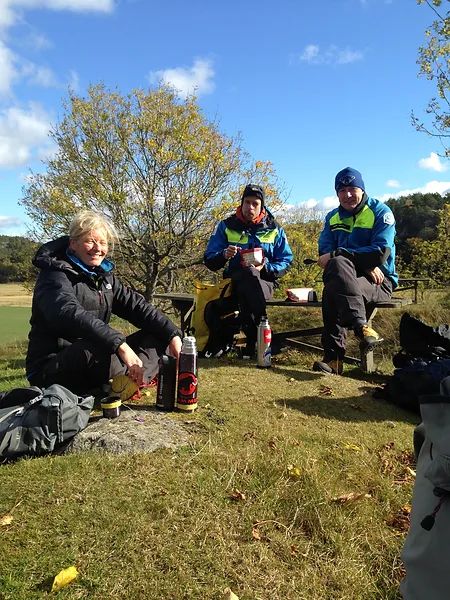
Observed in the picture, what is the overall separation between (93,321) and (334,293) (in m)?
2.46

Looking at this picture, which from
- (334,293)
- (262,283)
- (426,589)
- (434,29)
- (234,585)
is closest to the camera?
(426,589)

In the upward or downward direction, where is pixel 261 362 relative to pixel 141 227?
downward

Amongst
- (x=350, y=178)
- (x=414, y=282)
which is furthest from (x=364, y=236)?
(x=414, y=282)

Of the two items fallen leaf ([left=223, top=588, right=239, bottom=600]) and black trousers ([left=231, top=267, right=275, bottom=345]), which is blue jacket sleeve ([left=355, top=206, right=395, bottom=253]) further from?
fallen leaf ([left=223, top=588, right=239, bottom=600])

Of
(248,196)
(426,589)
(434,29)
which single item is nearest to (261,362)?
(248,196)

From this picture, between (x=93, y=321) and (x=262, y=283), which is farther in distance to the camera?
(x=262, y=283)

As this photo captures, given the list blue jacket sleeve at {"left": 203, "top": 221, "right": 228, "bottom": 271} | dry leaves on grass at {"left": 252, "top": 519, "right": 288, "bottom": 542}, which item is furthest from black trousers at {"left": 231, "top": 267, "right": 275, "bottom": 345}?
dry leaves on grass at {"left": 252, "top": 519, "right": 288, "bottom": 542}

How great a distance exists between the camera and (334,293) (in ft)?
14.8

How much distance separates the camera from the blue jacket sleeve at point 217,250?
556cm

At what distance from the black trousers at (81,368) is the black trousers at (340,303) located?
77.7 inches

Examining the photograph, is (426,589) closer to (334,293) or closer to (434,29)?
(334,293)

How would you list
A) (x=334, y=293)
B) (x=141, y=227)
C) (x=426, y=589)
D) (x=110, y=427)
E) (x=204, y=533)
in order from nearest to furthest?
(x=426, y=589)
(x=204, y=533)
(x=110, y=427)
(x=334, y=293)
(x=141, y=227)

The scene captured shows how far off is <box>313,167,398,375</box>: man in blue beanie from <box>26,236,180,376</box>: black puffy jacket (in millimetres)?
1781

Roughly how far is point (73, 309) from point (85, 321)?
13 centimetres
